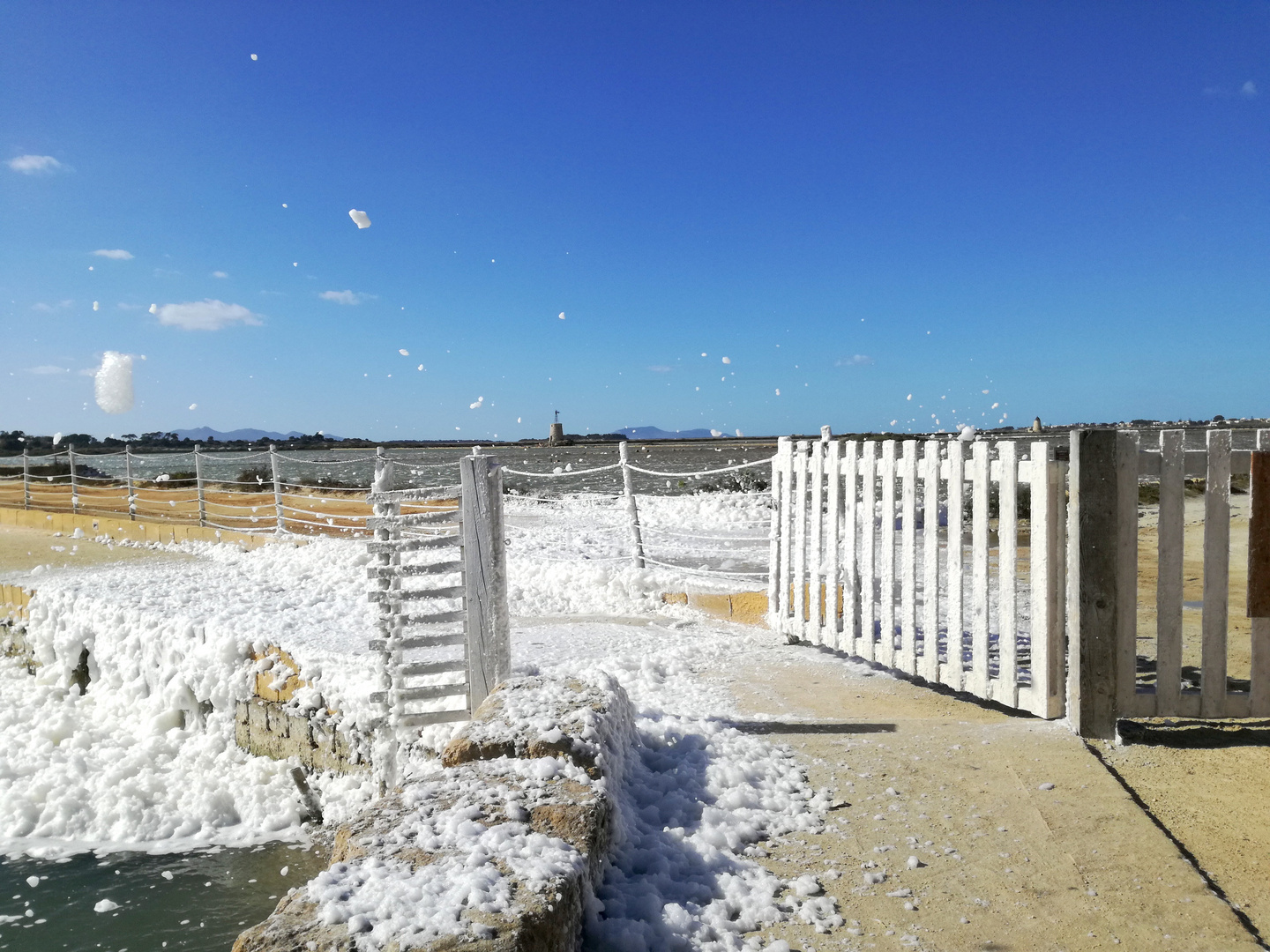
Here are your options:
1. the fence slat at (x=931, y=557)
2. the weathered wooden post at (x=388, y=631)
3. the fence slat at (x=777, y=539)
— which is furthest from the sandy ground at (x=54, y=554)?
the fence slat at (x=931, y=557)

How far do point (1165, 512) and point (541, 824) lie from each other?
10.4 ft

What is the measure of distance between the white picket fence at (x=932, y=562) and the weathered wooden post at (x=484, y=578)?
2.23 meters

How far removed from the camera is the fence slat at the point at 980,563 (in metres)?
4.20

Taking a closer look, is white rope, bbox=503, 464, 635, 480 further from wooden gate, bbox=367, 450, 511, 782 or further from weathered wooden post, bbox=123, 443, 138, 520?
weathered wooden post, bbox=123, 443, 138, 520

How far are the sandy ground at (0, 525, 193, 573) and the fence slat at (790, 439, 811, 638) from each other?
8517 millimetres

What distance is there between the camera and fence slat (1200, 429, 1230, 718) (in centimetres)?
370

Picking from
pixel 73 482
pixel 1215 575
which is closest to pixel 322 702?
pixel 1215 575

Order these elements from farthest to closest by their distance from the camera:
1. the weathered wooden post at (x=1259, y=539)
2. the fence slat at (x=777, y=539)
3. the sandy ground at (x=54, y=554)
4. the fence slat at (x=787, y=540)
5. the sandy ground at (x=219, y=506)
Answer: the sandy ground at (x=219, y=506) → the sandy ground at (x=54, y=554) → the fence slat at (x=777, y=539) → the fence slat at (x=787, y=540) → the weathered wooden post at (x=1259, y=539)

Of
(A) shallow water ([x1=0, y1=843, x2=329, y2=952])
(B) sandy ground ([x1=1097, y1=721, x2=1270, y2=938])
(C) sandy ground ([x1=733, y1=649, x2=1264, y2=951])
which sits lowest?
(A) shallow water ([x1=0, y1=843, x2=329, y2=952])

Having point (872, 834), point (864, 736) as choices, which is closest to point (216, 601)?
point (864, 736)

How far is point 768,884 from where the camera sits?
246 centimetres

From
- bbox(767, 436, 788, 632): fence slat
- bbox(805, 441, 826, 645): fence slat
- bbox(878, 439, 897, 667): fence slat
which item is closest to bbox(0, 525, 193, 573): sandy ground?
bbox(767, 436, 788, 632): fence slat

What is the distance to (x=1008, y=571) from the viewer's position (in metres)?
4.03

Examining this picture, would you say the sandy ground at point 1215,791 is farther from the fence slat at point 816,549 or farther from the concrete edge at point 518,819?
the fence slat at point 816,549
